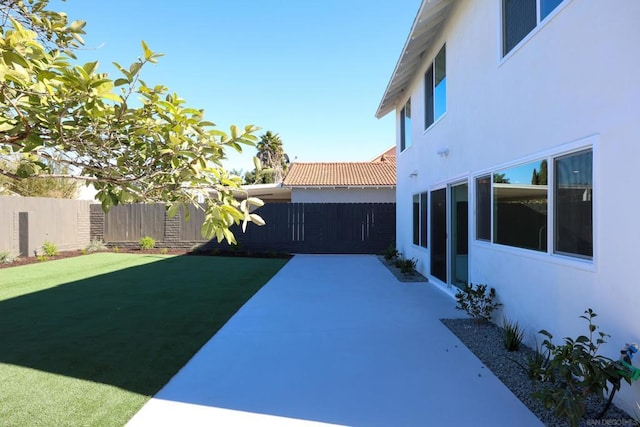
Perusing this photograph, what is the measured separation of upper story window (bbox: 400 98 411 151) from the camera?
11.5 m

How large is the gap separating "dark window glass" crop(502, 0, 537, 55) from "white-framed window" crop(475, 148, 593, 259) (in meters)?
1.67

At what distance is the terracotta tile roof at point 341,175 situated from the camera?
59.6ft

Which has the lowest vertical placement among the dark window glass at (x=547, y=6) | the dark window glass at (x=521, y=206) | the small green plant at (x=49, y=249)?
the small green plant at (x=49, y=249)

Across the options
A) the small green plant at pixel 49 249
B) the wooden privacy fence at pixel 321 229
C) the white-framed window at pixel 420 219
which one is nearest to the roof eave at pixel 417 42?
the white-framed window at pixel 420 219

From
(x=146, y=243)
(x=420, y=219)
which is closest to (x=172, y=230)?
(x=146, y=243)

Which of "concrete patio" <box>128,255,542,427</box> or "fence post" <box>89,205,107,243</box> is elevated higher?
"fence post" <box>89,205,107,243</box>

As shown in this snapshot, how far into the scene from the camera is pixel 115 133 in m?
1.83

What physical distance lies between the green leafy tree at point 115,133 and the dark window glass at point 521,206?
150 inches

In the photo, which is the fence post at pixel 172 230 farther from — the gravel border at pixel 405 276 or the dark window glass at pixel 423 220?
the dark window glass at pixel 423 220

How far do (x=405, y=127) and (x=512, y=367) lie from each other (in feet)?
30.5

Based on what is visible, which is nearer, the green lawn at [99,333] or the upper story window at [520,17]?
the green lawn at [99,333]

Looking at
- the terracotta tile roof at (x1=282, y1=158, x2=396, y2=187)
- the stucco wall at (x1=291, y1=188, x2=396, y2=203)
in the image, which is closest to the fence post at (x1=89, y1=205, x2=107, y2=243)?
the terracotta tile roof at (x1=282, y1=158, x2=396, y2=187)

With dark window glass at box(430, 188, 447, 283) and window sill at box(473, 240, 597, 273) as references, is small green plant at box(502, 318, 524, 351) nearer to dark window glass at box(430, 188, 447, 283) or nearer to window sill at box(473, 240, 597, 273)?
window sill at box(473, 240, 597, 273)

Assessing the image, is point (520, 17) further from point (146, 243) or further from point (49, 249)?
point (49, 249)
